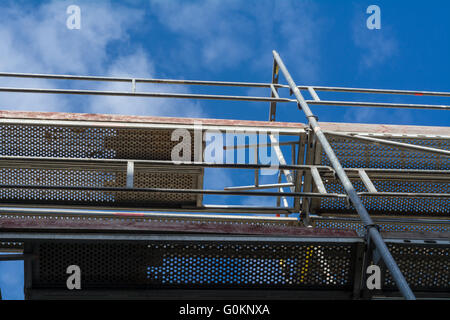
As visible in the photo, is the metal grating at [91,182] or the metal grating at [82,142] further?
the metal grating at [91,182]

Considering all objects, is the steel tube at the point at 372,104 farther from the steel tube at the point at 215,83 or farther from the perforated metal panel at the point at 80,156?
the perforated metal panel at the point at 80,156

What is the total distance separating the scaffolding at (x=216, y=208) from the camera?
3.26 metres

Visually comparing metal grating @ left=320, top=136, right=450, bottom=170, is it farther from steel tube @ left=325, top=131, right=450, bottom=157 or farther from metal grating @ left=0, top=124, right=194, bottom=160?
metal grating @ left=0, top=124, right=194, bottom=160

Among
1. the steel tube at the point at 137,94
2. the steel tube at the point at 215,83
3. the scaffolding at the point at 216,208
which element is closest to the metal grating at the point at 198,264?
the scaffolding at the point at 216,208

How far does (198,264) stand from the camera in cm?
336

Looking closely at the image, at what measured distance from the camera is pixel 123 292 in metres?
3.30

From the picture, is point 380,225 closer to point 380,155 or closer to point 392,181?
point 392,181

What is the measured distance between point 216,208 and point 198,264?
260 centimetres

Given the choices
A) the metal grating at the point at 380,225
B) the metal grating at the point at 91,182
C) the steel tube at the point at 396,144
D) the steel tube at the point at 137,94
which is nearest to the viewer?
the steel tube at the point at 396,144

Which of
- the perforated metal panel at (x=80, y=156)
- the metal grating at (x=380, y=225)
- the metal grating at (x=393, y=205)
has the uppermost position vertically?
the perforated metal panel at (x=80, y=156)

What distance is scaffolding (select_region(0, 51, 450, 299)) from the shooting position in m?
3.26
